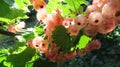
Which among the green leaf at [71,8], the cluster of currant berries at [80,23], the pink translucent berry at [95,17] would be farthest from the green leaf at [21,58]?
the pink translucent berry at [95,17]

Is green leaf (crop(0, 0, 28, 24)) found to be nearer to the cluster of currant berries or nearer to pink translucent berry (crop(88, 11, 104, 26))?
the cluster of currant berries

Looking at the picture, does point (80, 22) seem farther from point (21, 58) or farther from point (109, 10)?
point (21, 58)

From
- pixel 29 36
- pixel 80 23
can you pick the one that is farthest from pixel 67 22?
pixel 29 36

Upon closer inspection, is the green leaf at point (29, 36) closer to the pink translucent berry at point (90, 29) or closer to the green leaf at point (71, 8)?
the green leaf at point (71, 8)

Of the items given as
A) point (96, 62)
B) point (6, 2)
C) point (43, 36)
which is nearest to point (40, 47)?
point (43, 36)

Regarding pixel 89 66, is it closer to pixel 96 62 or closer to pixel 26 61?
pixel 96 62

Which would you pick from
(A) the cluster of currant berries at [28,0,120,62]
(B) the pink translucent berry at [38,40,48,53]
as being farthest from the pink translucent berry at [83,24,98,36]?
(B) the pink translucent berry at [38,40,48,53]
